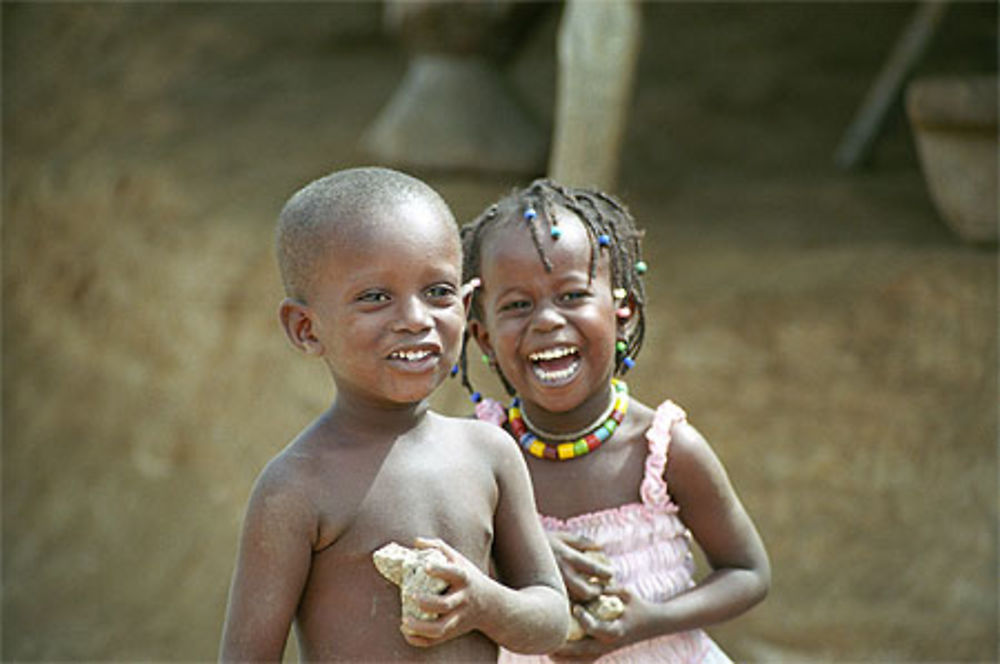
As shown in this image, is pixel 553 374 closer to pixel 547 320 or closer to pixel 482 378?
pixel 547 320

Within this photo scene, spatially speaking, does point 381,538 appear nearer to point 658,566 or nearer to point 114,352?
point 658,566

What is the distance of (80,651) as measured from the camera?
706 centimetres

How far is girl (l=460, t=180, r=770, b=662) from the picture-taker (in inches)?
98.8

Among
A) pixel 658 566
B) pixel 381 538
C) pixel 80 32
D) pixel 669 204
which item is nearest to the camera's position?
pixel 381 538

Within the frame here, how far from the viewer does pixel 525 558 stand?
7.19ft

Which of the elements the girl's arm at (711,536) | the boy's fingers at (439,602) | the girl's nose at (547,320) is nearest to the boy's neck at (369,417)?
the boy's fingers at (439,602)

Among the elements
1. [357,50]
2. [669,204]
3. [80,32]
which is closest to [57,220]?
[80,32]

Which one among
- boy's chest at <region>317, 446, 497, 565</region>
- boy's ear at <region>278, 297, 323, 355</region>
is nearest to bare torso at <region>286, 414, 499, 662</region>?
boy's chest at <region>317, 446, 497, 565</region>

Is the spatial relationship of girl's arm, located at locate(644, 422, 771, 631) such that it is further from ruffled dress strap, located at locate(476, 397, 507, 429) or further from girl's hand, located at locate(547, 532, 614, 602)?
ruffled dress strap, located at locate(476, 397, 507, 429)

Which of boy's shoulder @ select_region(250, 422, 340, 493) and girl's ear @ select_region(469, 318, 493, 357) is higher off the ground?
girl's ear @ select_region(469, 318, 493, 357)

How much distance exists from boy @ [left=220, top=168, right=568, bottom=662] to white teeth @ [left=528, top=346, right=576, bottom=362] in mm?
389

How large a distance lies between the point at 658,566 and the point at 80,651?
5022mm

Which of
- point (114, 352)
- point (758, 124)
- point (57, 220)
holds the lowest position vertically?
point (114, 352)

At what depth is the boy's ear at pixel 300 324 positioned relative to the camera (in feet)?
6.93
